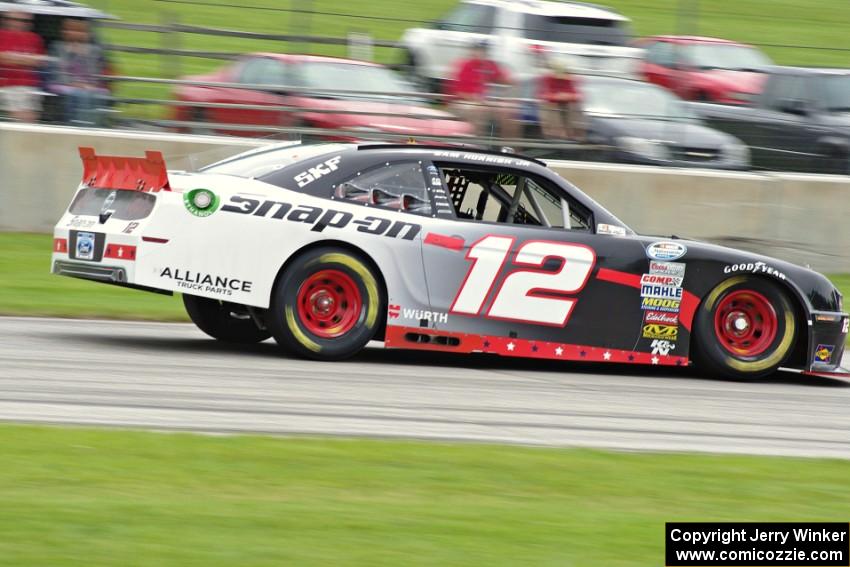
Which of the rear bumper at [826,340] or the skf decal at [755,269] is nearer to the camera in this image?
the skf decal at [755,269]

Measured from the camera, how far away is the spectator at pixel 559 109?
15.1 meters

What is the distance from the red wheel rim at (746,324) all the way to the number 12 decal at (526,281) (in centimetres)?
116

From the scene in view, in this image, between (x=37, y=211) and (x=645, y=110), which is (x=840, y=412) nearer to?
(x=645, y=110)

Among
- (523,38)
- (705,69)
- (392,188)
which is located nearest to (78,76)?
(523,38)

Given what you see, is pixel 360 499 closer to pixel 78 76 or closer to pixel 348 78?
pixel 78 76

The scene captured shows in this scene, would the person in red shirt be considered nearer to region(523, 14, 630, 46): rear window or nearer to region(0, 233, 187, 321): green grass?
region(0, 233, 187, 321): green grass

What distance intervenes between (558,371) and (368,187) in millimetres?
1899

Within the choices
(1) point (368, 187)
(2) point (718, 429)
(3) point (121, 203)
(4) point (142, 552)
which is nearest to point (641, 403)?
(2) point (718, 429)

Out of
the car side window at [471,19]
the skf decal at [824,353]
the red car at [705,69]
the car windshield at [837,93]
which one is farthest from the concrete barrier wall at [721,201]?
the skf decal at [824,353]

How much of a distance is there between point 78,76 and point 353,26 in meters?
3.20

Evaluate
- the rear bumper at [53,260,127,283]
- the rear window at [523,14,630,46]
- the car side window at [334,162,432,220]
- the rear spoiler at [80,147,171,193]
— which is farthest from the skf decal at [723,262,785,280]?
the rear window at [523,14,630,46]

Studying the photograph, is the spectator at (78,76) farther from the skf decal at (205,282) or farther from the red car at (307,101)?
the skf decal at (205,282)

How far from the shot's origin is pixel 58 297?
450 inches

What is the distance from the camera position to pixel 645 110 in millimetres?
15664
